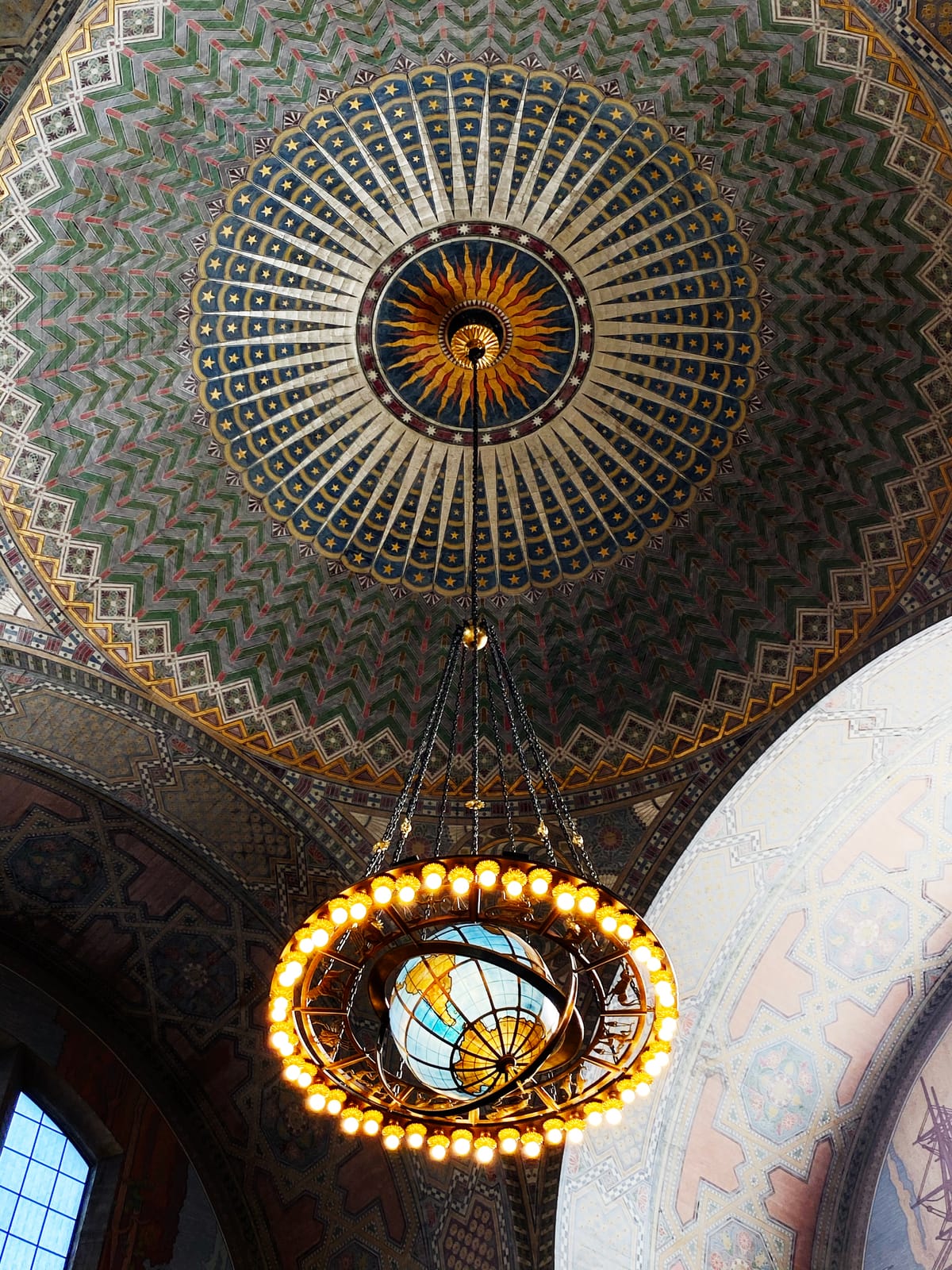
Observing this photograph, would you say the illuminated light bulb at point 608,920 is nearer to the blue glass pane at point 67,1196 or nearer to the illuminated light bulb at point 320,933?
the illuminated light bulb at point 320,933

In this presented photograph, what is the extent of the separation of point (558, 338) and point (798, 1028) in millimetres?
6093

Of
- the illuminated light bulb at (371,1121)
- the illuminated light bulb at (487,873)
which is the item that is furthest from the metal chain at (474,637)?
the illuminated light bulb at (371,1121)

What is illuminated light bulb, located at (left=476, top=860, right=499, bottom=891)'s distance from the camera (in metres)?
6.78

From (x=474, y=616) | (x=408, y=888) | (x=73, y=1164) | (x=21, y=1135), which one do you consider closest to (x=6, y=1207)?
(x=21, y=1135)

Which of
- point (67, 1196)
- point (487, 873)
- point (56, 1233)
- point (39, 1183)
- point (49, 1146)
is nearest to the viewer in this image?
point (487, 873)

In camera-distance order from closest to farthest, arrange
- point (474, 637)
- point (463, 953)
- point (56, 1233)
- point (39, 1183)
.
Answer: point (463, 953), point (474, 637), point (56, 1233), point (39, 1183)

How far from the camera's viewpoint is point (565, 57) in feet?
29.7

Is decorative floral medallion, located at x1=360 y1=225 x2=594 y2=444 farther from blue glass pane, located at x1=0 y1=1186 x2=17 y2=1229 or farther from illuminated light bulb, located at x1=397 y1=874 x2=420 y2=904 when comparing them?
blue glass pane, located at x1=0 y1=1186 x2=17 y2=1229

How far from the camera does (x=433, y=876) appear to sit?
22.3 ft

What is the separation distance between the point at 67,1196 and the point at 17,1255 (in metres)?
0.59

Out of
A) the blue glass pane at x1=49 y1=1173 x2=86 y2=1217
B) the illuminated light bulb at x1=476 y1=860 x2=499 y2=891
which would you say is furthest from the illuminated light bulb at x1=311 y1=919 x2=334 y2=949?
the blue glass pane at x1=49 y1=1173 x2=86 y2=1217

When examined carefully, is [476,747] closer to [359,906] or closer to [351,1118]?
[359,906]

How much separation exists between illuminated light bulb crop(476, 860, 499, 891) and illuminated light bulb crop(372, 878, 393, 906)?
1.57 ft

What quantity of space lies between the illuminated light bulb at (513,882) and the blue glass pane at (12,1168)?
560 cm
